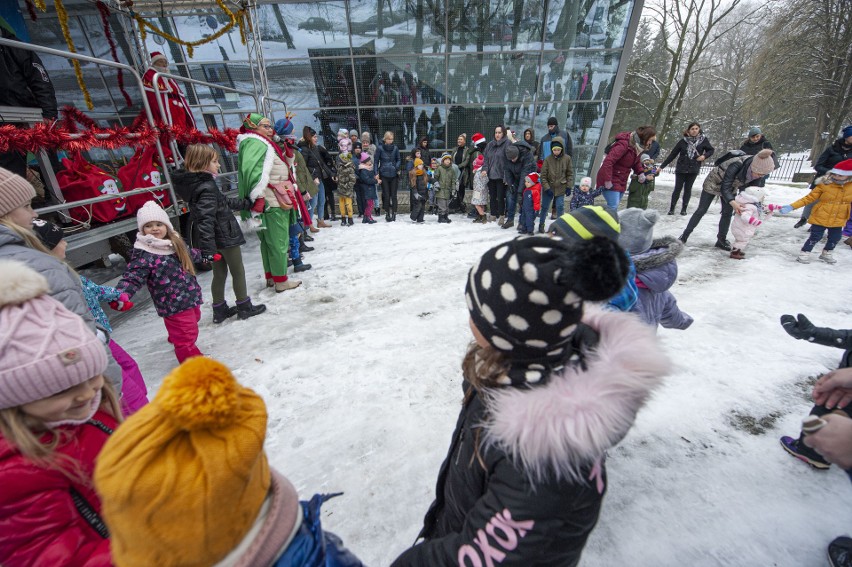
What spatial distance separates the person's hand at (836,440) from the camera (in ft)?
4.05

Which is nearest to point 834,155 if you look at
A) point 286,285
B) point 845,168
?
point 845,168

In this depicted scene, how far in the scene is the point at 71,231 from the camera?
13.1 ft

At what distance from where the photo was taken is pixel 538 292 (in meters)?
0.83

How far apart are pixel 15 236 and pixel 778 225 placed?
10673 mm

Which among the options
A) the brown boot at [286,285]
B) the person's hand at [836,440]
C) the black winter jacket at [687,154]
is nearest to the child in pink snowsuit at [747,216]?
the black winter jacket at [687,154]

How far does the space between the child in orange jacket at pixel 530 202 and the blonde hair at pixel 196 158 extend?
5.28 m

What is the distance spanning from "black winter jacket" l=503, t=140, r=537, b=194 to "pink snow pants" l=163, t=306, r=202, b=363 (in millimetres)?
6158

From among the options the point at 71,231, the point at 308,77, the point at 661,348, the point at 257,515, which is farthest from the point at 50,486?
the point at 308,77

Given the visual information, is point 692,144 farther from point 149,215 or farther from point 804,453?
point 149,215

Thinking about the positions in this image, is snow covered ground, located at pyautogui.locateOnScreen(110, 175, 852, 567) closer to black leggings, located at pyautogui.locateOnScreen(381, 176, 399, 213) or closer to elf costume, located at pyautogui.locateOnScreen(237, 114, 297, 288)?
elf costume, located at pyautogui.locateOnScreen(237, 114, 297, 288)

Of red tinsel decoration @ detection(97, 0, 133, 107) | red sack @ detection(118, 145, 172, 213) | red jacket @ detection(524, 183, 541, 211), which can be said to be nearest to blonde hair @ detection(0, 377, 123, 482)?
red sack @ detection(118, 145, 172, 213)

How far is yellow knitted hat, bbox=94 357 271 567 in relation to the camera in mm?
618

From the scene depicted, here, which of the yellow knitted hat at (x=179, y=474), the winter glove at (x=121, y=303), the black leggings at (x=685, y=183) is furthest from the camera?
the black leggings at (x=685, y=183)

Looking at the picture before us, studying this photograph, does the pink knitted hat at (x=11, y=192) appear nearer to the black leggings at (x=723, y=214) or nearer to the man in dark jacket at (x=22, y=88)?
the man in dark jacket at (x=22, y=88)
